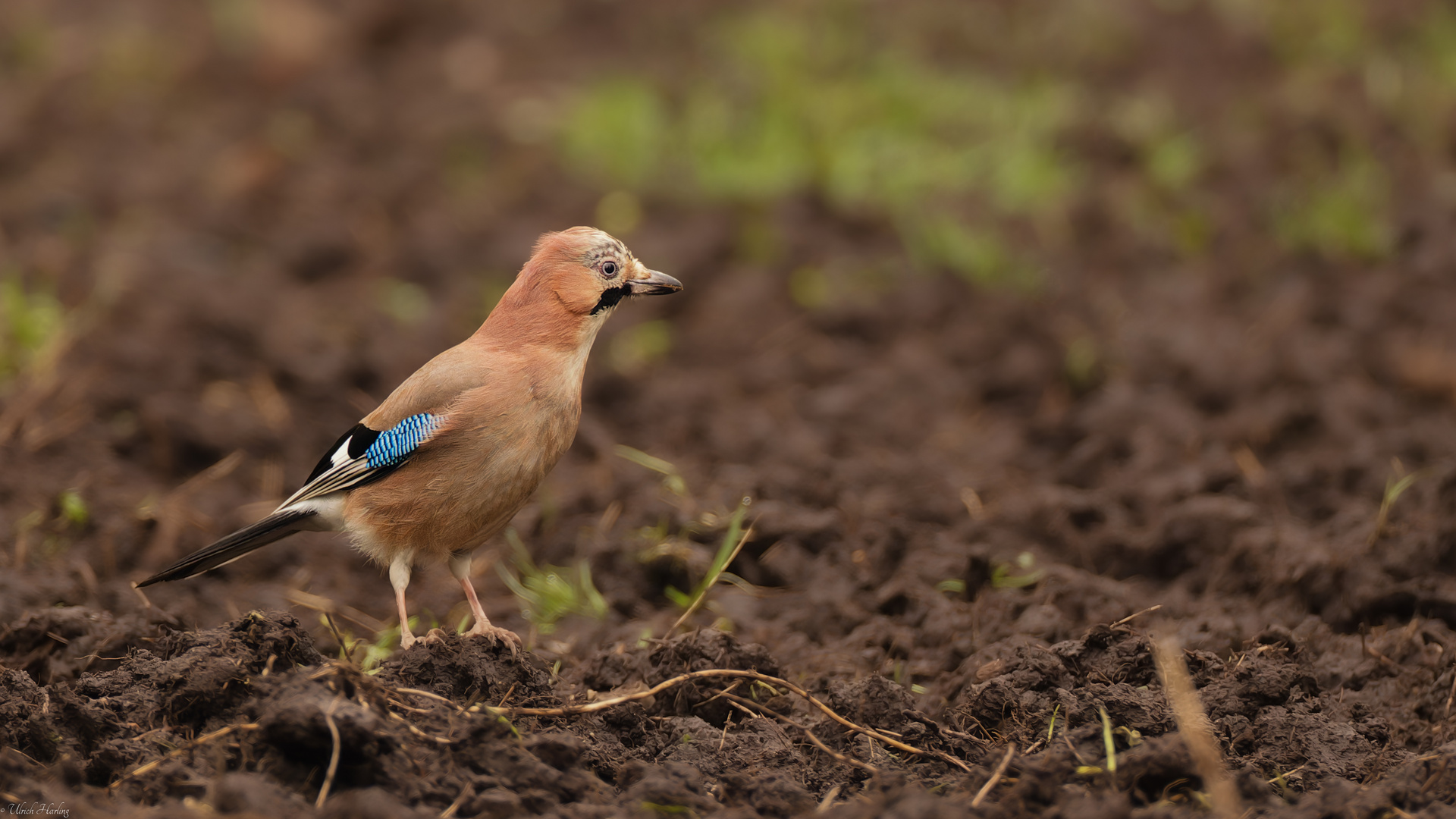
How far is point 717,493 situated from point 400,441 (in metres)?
1.80

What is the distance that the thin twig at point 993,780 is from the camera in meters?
3.14

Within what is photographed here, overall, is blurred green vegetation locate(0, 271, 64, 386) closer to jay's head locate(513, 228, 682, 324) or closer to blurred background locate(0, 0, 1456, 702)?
blurred background locate(0, 0, 1456, 702)

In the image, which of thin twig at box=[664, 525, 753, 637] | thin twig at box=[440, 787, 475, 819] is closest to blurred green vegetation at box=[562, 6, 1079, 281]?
thin twig at box=[664, 525, 753, 637]

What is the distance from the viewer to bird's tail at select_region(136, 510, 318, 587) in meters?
4.09

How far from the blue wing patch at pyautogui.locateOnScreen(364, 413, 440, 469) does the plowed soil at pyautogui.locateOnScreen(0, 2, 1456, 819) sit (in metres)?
0.64

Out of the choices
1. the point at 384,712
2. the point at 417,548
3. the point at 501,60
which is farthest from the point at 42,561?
the point at 501,60

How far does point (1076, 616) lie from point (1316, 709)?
2.89 ft

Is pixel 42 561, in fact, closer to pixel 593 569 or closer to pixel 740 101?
pixel 593 569

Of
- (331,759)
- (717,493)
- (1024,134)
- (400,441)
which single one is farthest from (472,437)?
(1024,134)

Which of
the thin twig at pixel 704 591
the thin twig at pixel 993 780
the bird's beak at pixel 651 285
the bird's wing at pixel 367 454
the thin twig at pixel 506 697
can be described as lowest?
the thin twig at pixel 704 591

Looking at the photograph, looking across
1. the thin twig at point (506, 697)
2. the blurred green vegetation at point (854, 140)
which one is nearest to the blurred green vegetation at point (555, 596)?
the thin twig at point (506, 697)

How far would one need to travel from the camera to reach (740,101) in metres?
10.3

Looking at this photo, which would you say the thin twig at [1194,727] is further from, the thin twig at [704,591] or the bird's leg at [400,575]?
the bird's leg at [400,575]

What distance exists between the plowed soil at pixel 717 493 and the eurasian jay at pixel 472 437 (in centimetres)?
39
